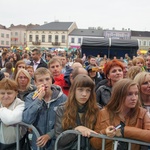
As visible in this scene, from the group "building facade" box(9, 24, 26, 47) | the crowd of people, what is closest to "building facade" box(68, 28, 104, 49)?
"building facade" box(9, 24, 26, 47)

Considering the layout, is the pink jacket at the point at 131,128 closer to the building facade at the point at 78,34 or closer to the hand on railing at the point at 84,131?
the hand on railing at the point at 84,131

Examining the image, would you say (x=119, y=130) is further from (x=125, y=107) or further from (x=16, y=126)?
(x=16, y=126)

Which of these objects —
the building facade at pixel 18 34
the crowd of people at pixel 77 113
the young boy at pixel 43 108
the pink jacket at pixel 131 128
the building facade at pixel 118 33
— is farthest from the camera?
the building facade at pixel 18 34

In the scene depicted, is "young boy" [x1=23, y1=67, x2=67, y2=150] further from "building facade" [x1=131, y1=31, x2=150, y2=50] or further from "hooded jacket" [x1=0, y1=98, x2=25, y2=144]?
"building facade" [x1=131, y1=31, x2=150, y2=50]

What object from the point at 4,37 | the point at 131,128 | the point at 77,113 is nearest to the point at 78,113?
the point at 77,113

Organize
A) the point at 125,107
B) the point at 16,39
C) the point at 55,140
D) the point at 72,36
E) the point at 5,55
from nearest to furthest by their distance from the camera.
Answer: the point at 125,107
the point at 55,140
the point at 5,55
the point at 72,36
the point at 16,39

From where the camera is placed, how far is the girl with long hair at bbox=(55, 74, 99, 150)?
2.88 meters

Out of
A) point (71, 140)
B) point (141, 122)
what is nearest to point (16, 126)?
point (71, 140)

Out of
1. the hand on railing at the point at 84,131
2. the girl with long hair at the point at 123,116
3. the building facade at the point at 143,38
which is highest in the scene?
the building facade at the point at 143,38

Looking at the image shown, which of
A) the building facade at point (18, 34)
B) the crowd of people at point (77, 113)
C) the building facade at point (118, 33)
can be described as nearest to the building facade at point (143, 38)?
the building facade at point (118, 33)

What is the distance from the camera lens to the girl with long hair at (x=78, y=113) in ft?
9.43

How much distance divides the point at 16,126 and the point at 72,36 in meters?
68.2

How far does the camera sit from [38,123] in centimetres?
321

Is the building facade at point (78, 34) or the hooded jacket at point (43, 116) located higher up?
the building facade at point (78, 34)
